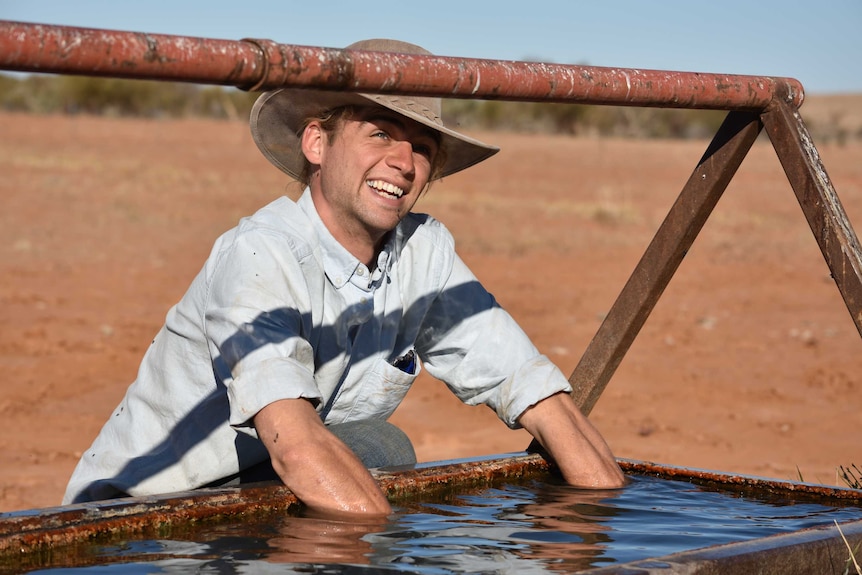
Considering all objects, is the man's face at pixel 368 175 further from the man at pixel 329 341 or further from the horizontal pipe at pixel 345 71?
the horizontal pipe at pixel 345 71

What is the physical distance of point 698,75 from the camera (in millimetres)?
2816

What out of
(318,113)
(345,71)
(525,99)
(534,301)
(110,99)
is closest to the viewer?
(345,71)

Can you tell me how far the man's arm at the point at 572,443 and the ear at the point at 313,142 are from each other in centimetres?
91

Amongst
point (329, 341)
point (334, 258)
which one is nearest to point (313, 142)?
point (334, 258)

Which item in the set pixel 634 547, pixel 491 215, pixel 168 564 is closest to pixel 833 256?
pixel 634 547

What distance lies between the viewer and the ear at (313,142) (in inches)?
121

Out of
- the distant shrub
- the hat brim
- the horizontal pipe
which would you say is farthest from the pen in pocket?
the distant shrub

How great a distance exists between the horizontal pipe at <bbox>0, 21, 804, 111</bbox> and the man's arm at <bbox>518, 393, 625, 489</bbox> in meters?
0.92

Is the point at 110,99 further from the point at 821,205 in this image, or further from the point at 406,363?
the point at 821,205

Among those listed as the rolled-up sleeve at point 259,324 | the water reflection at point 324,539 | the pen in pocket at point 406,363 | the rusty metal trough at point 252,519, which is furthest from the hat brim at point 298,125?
the water reflection at point 324,539

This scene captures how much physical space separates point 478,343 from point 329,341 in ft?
1.75

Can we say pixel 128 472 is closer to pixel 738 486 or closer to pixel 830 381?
pixel 738 486

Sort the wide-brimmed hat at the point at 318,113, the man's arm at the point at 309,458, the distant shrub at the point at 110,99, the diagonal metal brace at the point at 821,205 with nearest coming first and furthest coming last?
the man's arm at the point at 309,458
the diagonal metal brace at the point at 821,205
the wide-brimmed hat at the point at 318,113
the distant shrub at the point at 110,99

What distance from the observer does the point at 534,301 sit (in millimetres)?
10375
